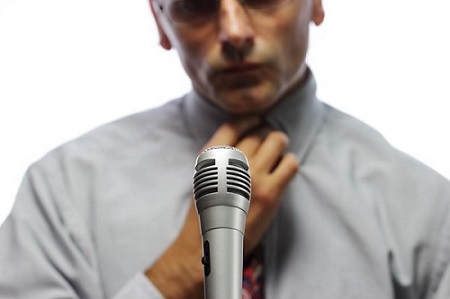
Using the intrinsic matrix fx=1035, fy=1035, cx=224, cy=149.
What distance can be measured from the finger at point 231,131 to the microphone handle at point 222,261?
422 mm

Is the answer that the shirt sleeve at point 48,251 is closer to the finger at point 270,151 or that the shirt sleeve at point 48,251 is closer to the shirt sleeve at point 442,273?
the finger at point 270,151

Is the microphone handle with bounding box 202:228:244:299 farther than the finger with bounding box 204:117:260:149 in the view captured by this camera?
No

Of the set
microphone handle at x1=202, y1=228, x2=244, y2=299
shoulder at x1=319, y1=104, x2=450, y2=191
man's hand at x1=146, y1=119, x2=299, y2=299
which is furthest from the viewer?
shoulder at x1=319, y1=104, x2=450, y2=191

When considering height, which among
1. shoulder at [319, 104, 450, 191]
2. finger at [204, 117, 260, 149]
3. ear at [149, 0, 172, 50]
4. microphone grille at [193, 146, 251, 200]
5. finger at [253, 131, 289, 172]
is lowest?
shoulder at [319, 104, 450, 191]

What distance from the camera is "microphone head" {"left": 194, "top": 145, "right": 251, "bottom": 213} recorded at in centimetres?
79

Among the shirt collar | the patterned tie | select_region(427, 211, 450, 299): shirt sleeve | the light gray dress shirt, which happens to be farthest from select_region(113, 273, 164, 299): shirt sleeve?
select_region(427, 211, 450, 299): shirt sleeve

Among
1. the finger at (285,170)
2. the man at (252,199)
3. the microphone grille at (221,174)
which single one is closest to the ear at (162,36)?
the man at (252,199)

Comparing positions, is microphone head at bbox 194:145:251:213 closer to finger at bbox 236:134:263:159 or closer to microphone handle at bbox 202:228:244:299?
microphone handle at bbox 202:228:244:299

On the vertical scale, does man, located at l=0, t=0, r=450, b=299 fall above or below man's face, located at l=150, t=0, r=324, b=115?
below

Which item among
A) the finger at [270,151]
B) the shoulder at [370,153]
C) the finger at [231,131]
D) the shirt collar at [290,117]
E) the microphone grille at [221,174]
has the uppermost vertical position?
the microphone grille at [221,174]

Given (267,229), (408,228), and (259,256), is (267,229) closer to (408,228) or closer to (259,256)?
(259,256)

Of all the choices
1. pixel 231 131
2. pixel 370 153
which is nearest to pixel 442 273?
pixel 370 153

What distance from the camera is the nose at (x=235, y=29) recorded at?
120 cm

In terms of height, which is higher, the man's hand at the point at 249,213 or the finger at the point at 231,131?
the finger at the point at 231,131
